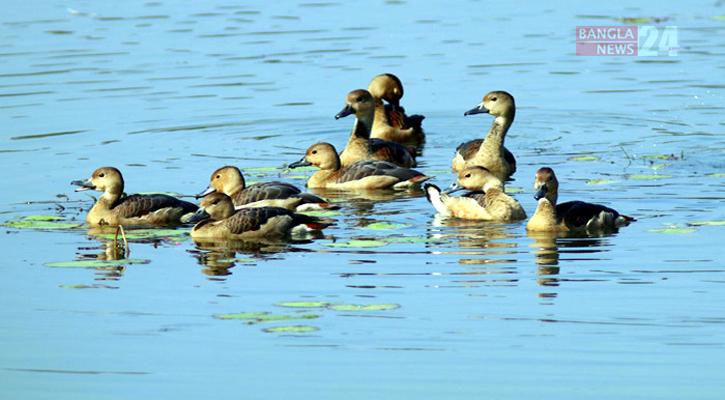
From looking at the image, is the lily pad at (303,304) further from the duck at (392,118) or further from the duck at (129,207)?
the duck at (392,118)

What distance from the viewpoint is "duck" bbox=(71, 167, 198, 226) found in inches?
595

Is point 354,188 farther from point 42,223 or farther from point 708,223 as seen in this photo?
point 708,223

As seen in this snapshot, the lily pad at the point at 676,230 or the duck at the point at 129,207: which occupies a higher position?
the duck at the point at 129,207

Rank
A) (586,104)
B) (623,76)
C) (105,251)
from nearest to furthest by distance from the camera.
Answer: (105,251), (586,104), (623,76)

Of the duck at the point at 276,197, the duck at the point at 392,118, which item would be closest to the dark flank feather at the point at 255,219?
the duck at the point at 276,197

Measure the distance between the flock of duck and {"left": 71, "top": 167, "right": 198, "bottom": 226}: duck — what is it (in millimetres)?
12

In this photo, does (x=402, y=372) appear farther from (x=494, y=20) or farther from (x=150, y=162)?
(x=494, y=20)

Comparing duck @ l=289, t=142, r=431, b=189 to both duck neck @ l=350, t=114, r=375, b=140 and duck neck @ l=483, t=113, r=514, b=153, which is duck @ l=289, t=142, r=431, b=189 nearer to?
duck neck @ l=483, t=113, r=514, b=153

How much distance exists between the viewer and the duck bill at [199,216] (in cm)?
1467

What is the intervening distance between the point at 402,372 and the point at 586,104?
614 inches

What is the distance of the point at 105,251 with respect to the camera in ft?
44.6

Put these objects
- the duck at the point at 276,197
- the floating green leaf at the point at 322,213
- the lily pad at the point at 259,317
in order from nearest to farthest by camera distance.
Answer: the lily pad at the point at 259,317 < the floating green leaf at the point at 322,213 < the duck at the point at 276,197

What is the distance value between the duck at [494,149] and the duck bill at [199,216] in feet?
17.7

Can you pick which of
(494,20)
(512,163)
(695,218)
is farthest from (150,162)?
(494,20)
